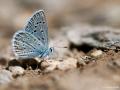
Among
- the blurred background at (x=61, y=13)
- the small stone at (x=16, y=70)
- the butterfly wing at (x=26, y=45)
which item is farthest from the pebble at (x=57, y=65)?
the blurred background at (x=61, y=13)

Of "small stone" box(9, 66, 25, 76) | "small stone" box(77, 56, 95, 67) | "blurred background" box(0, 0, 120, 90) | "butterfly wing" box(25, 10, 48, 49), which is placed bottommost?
"small stone" box(9, 66, 25, 76)

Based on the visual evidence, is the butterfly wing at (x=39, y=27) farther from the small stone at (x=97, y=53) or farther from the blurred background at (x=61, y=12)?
the blurred background at (x=61, y=12)

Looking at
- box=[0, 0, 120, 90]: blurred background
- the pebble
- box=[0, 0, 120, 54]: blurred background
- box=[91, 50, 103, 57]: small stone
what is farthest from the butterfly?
box=[0, 0, 120, 54]: blurred background

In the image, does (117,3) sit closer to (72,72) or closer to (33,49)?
(33,49)

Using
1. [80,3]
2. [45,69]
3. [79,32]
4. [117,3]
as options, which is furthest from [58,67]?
[80,3]

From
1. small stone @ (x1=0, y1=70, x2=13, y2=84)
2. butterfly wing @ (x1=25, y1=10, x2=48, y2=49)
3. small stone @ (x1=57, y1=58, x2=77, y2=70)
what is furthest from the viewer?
butterfly wing @ (x1=25, y1=10, x2=48, y2=49)

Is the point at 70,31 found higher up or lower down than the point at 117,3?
lower down

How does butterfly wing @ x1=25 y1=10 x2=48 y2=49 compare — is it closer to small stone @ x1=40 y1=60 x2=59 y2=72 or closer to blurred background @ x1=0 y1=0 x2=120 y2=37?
small stone @ x1=40 y1=60 x2=59 y2=72

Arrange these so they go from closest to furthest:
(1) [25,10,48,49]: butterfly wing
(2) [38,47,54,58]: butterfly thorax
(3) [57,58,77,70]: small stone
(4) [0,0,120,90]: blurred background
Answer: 1. (3) [57,58,77,70]: small stone
2. (1) [25,10,48,49]: butterfly wing
3. (2) [38,47,54,58]: butterfly thorax
4. (4) [0,0,120,90]: blurred background
